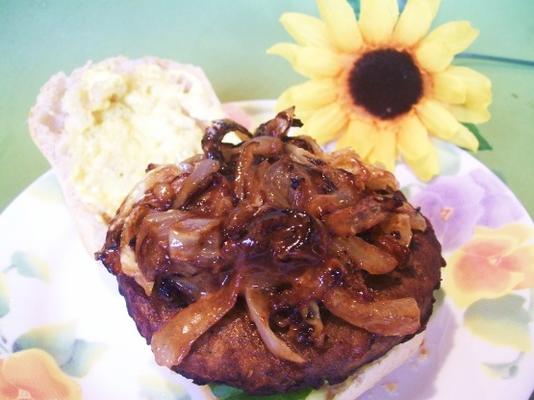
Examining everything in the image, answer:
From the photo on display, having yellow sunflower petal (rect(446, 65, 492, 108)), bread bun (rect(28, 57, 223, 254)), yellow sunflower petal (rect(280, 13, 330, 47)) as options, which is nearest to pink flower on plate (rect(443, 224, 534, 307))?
yellow sunflower petal (rect(446, 65, 492, 108))

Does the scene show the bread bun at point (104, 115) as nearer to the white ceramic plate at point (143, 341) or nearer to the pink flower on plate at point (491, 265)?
the white ceramic plate at point (143, 341)

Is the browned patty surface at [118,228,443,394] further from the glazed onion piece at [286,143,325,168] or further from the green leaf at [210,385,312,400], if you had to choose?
the glazed onion piece at [286,143,325,168]

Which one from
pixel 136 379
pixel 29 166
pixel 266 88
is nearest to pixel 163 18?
pixel 266 88

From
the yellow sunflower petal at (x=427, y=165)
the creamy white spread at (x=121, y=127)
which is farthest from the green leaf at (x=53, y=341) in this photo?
the yellow sunflower petal at (x=427, y=165)

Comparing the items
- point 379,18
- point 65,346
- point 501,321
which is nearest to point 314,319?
Result: point 501,321

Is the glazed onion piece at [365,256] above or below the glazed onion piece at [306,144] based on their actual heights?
below
